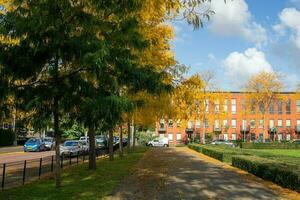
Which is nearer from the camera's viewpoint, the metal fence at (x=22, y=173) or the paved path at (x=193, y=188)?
the paved path at (x=193, y=188)

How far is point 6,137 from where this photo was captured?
217 ft

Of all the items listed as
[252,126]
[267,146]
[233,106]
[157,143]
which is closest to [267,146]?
[267,146]

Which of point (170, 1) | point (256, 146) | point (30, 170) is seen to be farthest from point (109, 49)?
point (256, 146)

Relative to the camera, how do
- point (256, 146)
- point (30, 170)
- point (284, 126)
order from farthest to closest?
point (284, 126) → point (256, 146) → point (30, 170)

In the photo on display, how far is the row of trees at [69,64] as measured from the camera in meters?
14.1

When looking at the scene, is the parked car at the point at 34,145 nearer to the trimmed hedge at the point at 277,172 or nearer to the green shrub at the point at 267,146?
the trimmed hedge at the point at 277,172

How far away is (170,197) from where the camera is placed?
1460 centimetres

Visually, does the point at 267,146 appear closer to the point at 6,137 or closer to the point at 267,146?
the point at 267,146

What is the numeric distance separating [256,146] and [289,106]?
134 ft

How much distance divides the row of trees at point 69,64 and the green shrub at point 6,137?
2004 inches

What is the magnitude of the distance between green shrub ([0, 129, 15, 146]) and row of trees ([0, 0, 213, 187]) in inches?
2004

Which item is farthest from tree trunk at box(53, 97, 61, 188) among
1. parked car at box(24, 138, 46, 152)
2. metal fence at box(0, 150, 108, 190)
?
parked car at box(24, 138, 46, 152)

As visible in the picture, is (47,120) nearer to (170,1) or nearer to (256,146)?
(170,1)

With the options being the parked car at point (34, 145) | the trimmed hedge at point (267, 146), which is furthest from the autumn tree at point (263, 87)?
the parked car at point (34, 145)
